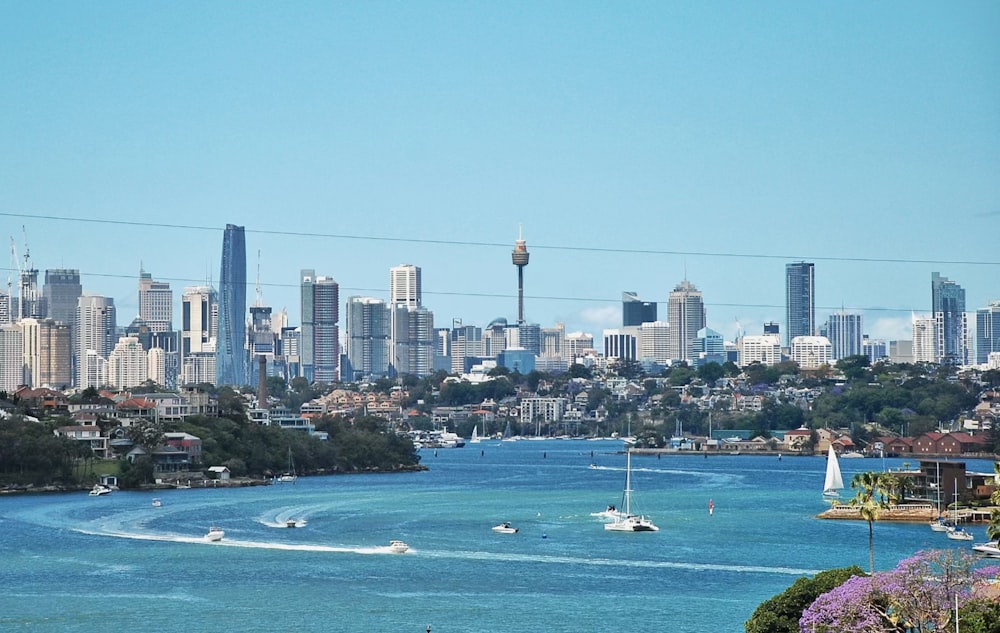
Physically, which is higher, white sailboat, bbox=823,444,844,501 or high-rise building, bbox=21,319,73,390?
high-rise building, bbox=21,319,73,390

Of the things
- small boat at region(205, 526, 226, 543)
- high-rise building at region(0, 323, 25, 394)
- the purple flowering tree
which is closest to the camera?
the purple flowering tree

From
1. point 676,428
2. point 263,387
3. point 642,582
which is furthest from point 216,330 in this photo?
point 642,582

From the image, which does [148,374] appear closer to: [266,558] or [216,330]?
[216,330]

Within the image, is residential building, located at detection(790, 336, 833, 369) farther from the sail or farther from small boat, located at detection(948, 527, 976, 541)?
small boat, located at detection(948, 527, 976, 541)

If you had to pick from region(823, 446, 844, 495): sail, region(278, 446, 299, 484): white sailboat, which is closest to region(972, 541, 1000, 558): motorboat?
region(823, 446, 844, 495): sail

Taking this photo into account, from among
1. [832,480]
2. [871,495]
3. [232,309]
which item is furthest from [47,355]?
[871,495]

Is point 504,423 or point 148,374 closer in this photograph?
point 504,423
